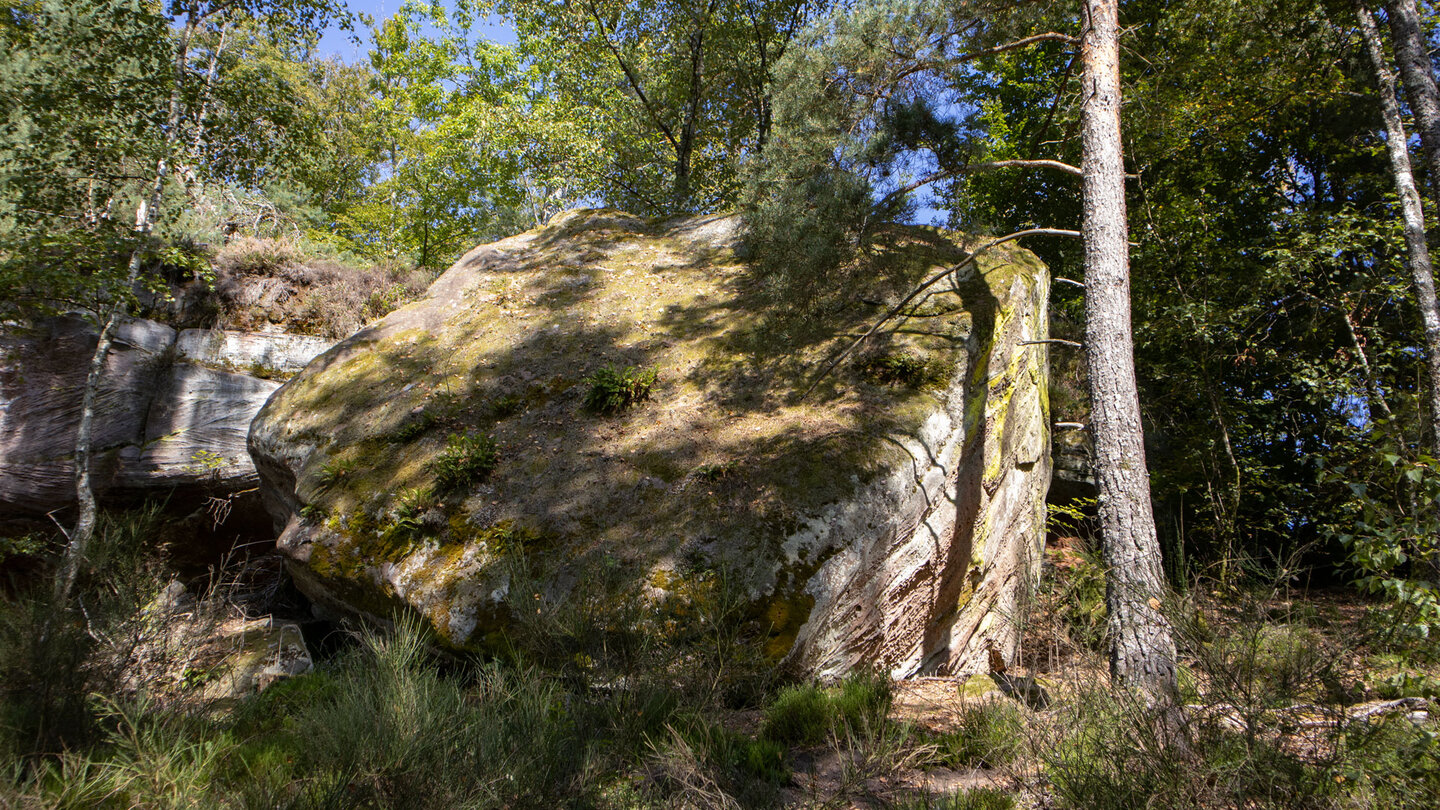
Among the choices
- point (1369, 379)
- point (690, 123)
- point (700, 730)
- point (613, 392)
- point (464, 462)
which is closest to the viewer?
point (700, 730)

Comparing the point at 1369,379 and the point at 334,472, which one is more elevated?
the point at 1369,379

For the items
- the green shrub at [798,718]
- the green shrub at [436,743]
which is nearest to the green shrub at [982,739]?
the green shrub at [798,718]

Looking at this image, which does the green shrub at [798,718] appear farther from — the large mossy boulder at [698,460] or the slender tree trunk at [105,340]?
the slender tree trunk at [105,340]

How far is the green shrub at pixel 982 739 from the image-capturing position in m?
3.84

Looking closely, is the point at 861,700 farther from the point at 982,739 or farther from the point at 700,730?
the point at 700,730

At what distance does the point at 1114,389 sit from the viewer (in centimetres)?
564

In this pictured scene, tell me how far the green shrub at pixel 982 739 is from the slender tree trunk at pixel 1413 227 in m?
6.48

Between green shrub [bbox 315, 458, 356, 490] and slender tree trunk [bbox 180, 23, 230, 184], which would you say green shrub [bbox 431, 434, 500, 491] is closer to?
green shrub [bbox 315, 458, 356, 490]

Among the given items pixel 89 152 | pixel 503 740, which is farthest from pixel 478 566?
pixel 89 152

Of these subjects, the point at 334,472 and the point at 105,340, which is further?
the point at 105,340

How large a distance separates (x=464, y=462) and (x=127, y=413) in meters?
6.69

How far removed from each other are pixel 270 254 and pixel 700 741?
12091 mm

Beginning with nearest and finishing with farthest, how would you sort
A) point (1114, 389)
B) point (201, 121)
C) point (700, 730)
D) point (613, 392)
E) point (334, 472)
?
point (700, 730) < point (1114, 389) < point (334, 472) < point (613, 392) < point (201, 121)

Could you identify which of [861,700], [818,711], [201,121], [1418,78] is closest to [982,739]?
[861,700]
